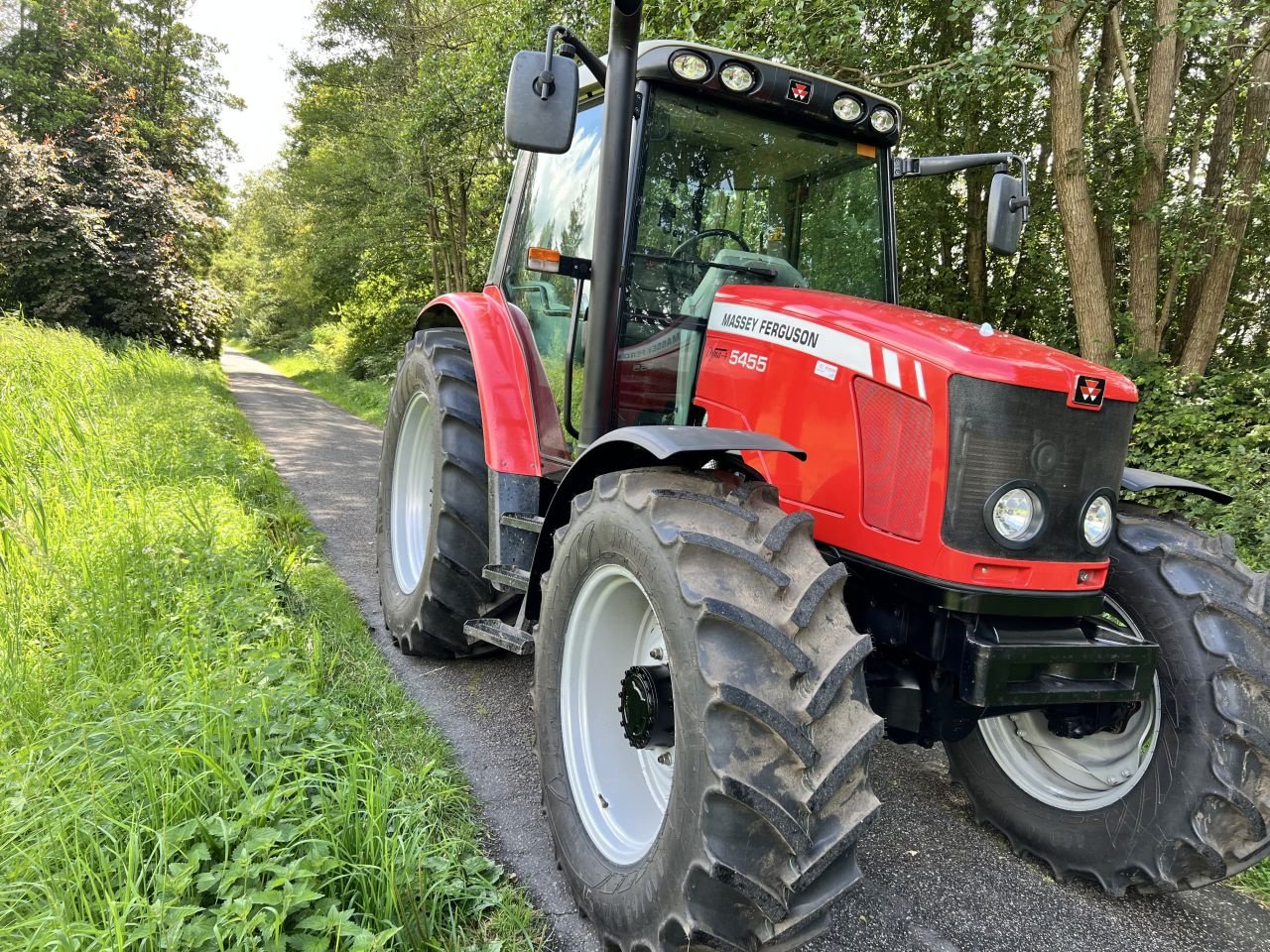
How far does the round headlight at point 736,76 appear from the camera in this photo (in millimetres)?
2625

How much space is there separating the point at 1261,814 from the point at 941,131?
9779 mm

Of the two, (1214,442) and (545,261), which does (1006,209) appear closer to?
(545,261)

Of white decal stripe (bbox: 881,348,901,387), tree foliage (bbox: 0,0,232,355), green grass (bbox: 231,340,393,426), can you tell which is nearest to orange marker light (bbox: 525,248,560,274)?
white decal stripe (bbox: 881,348,901,387)

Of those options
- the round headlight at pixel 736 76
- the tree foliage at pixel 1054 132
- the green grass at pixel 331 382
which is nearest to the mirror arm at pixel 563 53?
the round headlight at pixel 736 76

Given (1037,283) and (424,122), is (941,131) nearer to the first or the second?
(1037,283)

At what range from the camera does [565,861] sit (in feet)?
6.98

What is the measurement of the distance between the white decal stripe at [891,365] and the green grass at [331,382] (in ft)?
23.3

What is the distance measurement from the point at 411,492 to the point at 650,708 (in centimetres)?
265

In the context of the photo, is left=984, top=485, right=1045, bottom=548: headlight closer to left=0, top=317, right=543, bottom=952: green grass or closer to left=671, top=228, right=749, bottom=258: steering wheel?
left=671, top=228, right=749, bottom=258: steering wheel

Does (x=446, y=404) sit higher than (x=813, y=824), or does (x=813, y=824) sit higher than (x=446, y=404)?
(x=446, y=404)

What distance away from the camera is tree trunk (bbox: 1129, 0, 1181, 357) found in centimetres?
780

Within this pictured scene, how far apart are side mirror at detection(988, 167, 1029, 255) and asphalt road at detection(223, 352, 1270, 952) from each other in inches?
78.4

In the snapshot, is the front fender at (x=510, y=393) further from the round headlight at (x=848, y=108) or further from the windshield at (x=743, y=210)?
the round headlight at (x=848, y=108)

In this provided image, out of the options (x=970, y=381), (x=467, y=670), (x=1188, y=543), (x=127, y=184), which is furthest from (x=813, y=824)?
(x=127, y=184)
